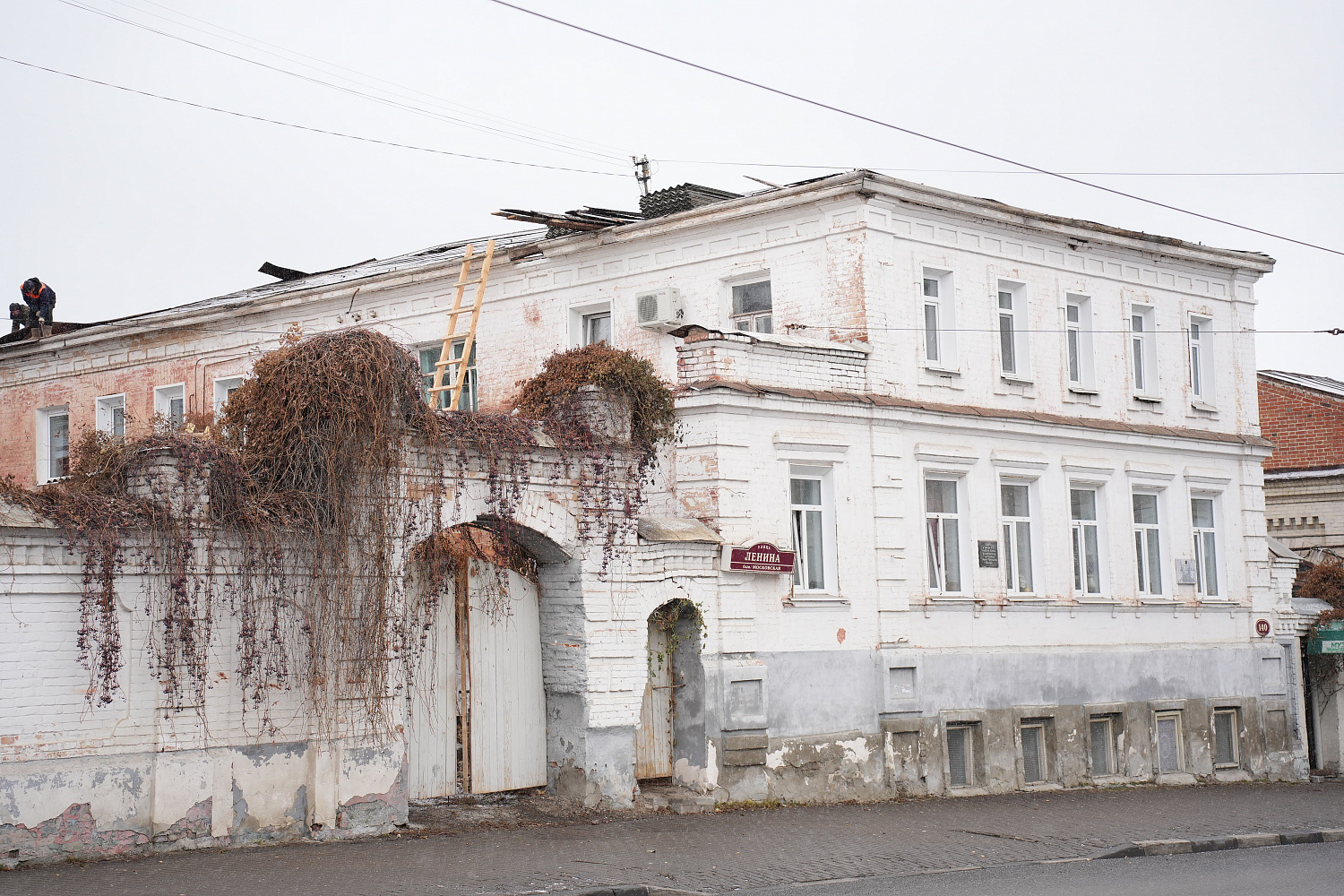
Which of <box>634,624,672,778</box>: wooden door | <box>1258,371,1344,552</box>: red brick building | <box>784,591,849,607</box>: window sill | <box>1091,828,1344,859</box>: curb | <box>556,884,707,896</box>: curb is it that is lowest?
<box>1091,828,1344,859</box>: curb

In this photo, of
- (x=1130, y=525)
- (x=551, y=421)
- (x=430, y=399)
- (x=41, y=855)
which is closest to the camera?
(x=41, y=855)

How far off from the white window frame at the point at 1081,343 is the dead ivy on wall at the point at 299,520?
11.1 meters

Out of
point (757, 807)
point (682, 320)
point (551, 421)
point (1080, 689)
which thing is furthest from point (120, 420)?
point (1080, 689)

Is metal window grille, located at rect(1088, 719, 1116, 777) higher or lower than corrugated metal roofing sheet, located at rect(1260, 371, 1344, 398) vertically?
lower

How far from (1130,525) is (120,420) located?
18417mm

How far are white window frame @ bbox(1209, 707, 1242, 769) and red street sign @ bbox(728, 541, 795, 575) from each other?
10005mm

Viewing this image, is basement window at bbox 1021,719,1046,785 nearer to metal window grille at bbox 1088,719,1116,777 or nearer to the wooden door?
metal window grille at bbox 1088,719,1116,777

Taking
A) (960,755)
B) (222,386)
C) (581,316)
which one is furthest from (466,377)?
(960,755)

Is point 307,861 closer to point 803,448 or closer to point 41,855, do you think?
point 41,855

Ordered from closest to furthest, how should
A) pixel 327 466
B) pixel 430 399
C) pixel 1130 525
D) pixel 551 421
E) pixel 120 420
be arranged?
pixel 327 466
pixel 551 421
pixel 430 399
pixel 1130 525
pixel 120 420

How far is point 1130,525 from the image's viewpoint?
80.6 ft

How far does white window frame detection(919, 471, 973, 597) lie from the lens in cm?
2145

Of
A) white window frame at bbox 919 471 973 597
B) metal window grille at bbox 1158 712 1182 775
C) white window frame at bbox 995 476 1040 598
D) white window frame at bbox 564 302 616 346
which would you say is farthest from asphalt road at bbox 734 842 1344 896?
white window frame at bbox 564 302 616 346

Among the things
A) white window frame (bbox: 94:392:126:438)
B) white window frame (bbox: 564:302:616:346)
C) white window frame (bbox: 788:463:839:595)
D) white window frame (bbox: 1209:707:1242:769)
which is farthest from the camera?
white window frame (bbox: 94:392:126:438)
